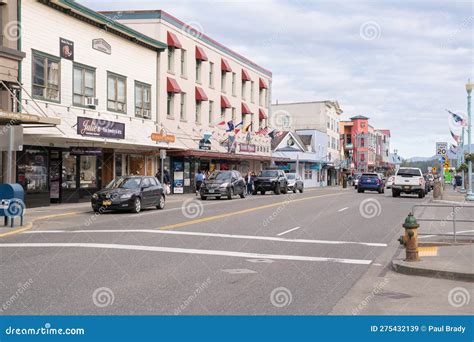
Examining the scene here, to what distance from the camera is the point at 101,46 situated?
30312mm

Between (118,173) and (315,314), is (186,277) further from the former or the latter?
(118,173)

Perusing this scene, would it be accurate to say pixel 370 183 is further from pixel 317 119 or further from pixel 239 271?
pixel 317 119

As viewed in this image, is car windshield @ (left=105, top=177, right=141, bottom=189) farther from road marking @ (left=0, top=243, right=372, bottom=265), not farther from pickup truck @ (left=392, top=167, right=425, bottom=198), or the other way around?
pickup truck @ (left=392, top=167, right=425, bottom=198)

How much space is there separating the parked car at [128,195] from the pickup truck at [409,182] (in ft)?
65.5

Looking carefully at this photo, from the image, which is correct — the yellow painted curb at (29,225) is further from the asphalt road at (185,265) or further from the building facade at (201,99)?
the building facade at (201,99)

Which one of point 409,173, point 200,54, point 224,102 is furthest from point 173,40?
point 409,173

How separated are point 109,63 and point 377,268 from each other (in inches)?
931

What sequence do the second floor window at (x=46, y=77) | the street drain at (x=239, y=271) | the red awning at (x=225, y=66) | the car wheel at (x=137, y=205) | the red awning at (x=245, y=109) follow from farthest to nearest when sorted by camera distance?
the red awning at (x=245, y=109) < the red awning at (x=225, y=66) < the second floor window at (x=46, y=77) < the car wheel at (x=137, y=205) < the street drain at (x=239, y=271)

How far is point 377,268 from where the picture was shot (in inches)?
426

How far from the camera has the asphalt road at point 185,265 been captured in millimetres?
7512

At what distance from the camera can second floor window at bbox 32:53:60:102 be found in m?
25.1

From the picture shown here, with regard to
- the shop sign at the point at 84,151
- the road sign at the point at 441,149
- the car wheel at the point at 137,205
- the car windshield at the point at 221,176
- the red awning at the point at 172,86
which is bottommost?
the car wheel at the point at 137,205

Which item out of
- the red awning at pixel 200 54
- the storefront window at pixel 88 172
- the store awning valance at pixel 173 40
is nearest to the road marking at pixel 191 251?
the storefront window at pixel 88 172

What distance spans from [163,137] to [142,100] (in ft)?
8.42
